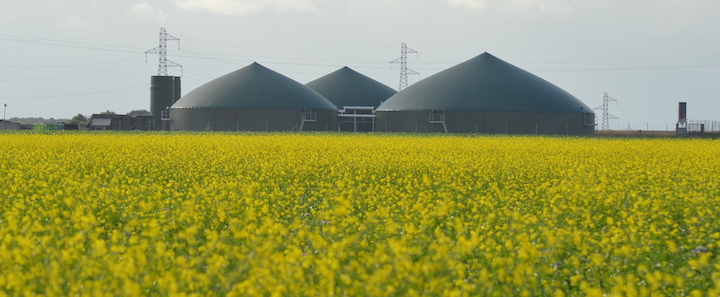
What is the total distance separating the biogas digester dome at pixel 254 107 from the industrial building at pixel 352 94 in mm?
3701

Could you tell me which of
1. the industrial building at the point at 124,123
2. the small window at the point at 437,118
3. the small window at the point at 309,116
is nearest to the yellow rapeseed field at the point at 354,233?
the small window at the point at 437,118

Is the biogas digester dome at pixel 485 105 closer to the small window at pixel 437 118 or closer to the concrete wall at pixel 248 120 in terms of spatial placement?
the small window at pixel 437 118

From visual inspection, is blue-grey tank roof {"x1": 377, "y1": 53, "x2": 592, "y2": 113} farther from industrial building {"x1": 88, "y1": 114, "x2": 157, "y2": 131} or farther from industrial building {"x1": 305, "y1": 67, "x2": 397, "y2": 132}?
industrial building {"x1": 88, "y1": 114, "x2": 157, "y2": 131}

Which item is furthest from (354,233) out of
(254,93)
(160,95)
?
(160,95)

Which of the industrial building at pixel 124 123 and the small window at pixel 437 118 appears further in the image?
the industrial building at pixel 124 123

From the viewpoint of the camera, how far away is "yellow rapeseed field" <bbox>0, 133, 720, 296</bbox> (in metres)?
6.53

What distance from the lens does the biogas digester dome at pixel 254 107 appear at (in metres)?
72.4

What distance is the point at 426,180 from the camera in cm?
1386

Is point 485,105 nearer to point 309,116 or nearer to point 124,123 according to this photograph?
point 309,116

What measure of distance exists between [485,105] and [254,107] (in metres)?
20.0

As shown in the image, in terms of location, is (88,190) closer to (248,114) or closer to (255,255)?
(255,255)

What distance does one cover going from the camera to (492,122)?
6906 centimetres

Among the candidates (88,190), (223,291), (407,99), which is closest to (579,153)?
(88,190)

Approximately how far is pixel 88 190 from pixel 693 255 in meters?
9.13
